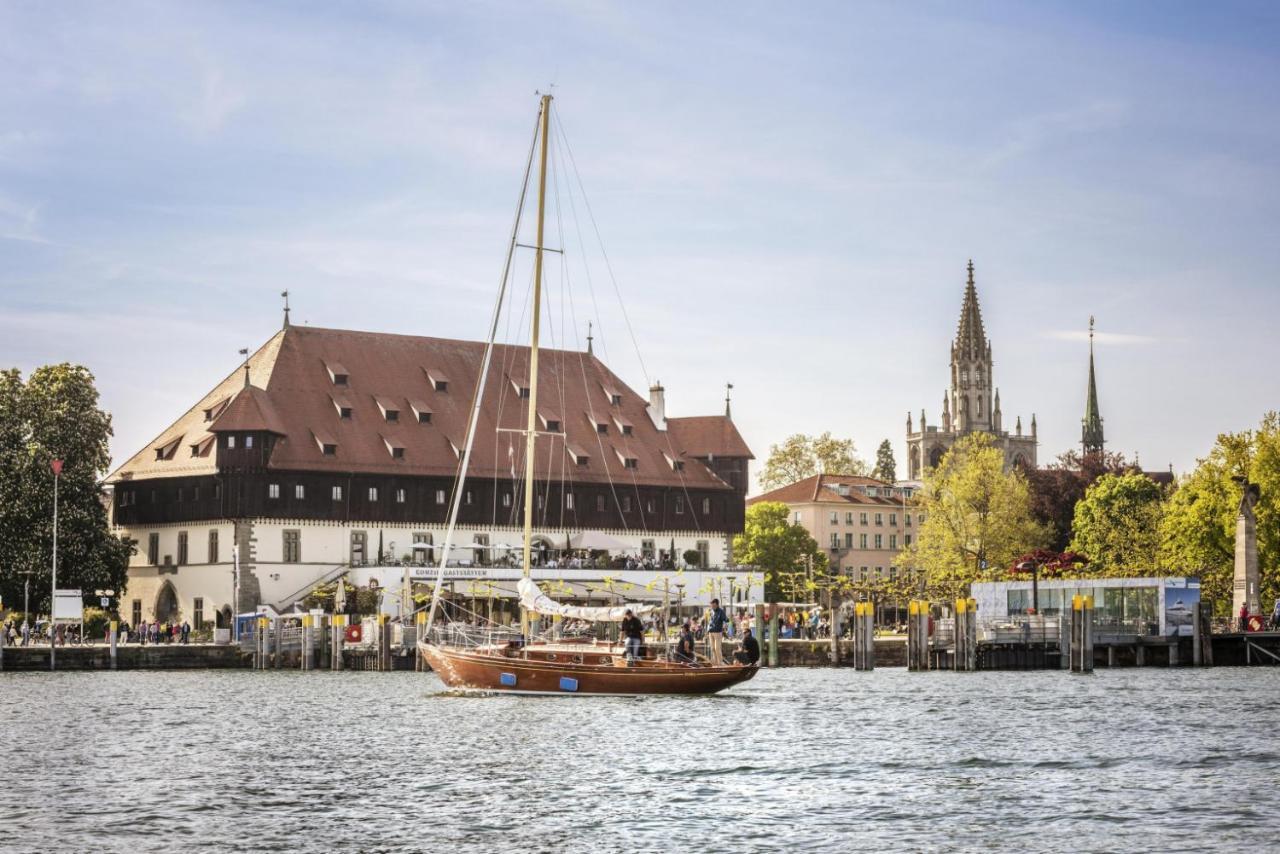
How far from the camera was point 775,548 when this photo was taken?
138 metres

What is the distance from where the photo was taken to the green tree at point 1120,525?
9912 centimetres

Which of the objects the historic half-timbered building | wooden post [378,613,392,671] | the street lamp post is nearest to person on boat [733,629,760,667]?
wooden post [378,613,392,671]

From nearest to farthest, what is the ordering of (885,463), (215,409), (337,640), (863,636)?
(863,636), (337,640), (215,409), (885,463)

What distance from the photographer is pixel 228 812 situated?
3120cm

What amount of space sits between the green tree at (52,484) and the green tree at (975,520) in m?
44.1

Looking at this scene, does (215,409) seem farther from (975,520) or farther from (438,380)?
(975,520)

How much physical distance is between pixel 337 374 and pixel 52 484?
17.4 metres

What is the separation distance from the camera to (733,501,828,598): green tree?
450ft

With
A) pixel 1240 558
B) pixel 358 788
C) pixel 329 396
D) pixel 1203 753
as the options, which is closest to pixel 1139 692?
pixel 1203 753

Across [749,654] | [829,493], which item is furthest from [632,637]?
[829,493]

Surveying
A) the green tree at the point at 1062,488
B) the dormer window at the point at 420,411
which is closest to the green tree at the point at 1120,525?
the green tree at the point at 1062,488

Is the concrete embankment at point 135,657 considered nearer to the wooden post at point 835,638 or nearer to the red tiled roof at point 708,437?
the wooden post at point 835,638

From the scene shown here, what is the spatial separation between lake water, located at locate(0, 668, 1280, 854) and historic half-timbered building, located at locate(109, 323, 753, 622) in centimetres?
3781

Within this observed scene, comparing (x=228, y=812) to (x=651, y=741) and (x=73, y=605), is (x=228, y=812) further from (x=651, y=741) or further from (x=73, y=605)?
(x=73, y=605)
